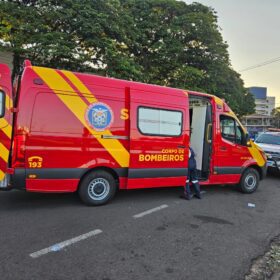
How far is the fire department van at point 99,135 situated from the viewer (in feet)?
17.4

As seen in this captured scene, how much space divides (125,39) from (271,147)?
28.2ft

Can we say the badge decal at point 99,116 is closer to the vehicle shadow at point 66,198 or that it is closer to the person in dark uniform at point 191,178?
the vehicle shadow at point 66,198

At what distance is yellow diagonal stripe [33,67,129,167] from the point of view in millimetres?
5547

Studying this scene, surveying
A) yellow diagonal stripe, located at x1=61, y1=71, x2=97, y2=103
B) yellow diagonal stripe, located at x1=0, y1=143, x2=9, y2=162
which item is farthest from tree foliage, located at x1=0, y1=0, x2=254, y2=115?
yellow diagonal stripe, located at x1=0, y1=143, x2=9, y2=162

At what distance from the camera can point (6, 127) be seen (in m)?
5.23

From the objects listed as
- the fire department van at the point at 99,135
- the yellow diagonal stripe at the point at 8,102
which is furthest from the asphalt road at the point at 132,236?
the yellow diagonal stripe at the point at 8,102

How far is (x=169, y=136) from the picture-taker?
6.88 meters

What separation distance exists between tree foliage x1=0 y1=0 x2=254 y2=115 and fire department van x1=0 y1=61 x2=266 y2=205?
6671mm

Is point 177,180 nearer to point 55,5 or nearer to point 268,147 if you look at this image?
point 268,147

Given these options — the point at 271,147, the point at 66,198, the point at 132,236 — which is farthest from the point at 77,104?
the point at 271,147

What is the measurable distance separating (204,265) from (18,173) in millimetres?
3603

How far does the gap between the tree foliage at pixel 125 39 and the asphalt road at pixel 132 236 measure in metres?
7.78

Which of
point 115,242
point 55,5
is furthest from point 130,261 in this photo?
point 55,5

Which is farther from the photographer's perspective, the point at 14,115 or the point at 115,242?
the point at 14,115
